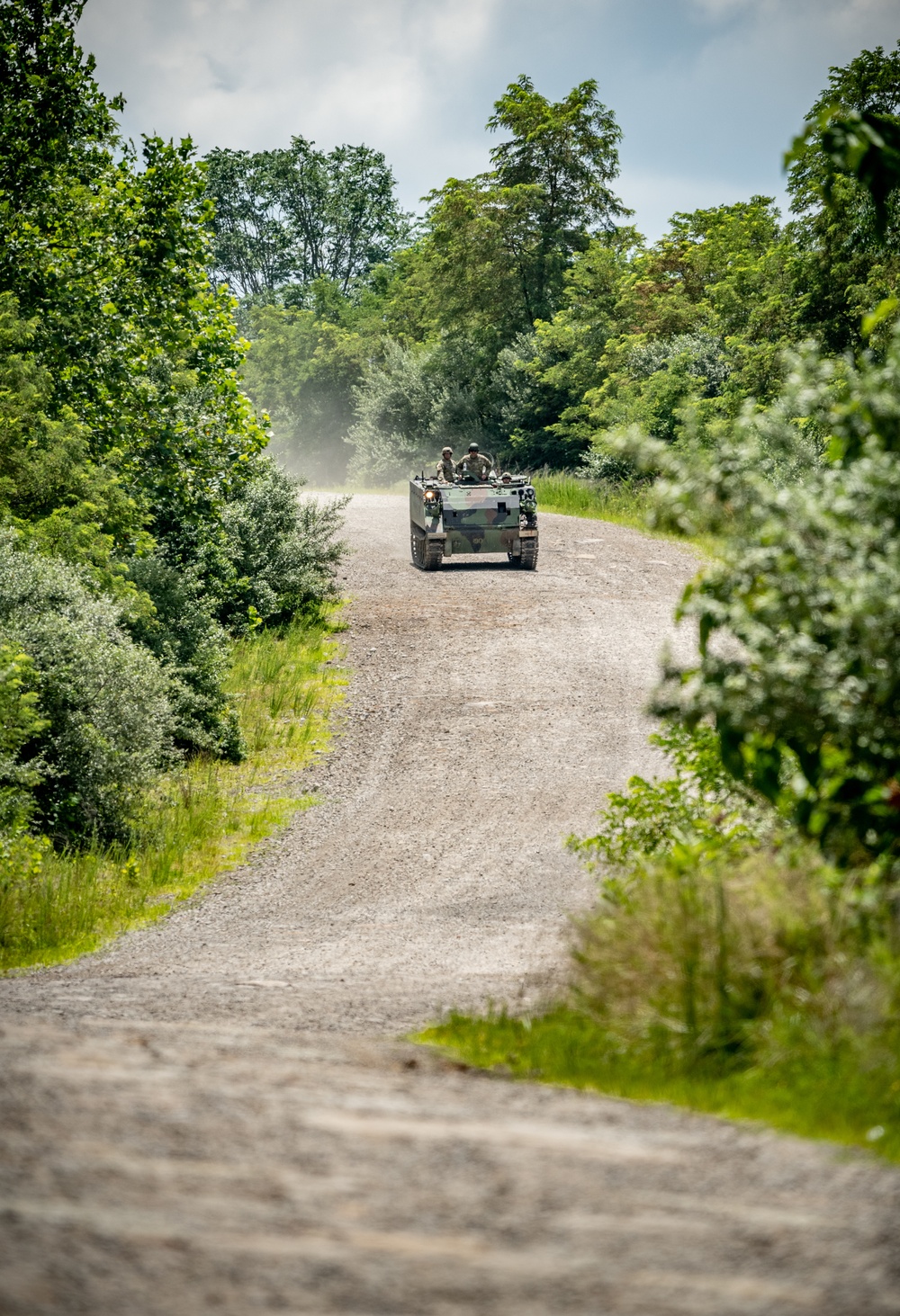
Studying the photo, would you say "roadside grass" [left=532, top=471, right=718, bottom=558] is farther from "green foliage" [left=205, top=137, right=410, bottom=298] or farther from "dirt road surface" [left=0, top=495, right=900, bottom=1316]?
"green foliage" [left=205, top=137, right=410, bottom=298]

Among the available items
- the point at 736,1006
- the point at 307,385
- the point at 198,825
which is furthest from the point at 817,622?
the point at 307,385

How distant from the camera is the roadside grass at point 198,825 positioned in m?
9.54

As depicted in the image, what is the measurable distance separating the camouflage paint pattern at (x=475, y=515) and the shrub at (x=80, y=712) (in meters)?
10.00

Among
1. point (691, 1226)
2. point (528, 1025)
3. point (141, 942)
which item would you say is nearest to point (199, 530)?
point (141, 942)

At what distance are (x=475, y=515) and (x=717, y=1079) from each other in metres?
18.0

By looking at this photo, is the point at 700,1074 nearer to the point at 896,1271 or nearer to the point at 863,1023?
the point at 863,1023

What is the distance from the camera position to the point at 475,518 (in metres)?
21.9

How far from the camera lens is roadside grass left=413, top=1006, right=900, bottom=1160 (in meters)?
3.71

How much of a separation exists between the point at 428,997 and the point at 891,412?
4091 mm

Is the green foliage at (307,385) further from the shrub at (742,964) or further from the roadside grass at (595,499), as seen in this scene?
the shrub at (742,964)

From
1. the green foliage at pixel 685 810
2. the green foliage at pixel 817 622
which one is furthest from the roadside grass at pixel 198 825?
the green foliage at pixel 817 622

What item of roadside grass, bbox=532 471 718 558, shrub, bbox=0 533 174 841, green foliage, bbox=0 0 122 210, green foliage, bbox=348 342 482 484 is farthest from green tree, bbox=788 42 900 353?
green foliage, bbox=348 342 482 484

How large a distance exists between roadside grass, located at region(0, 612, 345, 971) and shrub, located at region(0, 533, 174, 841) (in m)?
0.42

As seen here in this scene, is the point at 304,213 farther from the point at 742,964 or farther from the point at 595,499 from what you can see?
the point at 742,964
